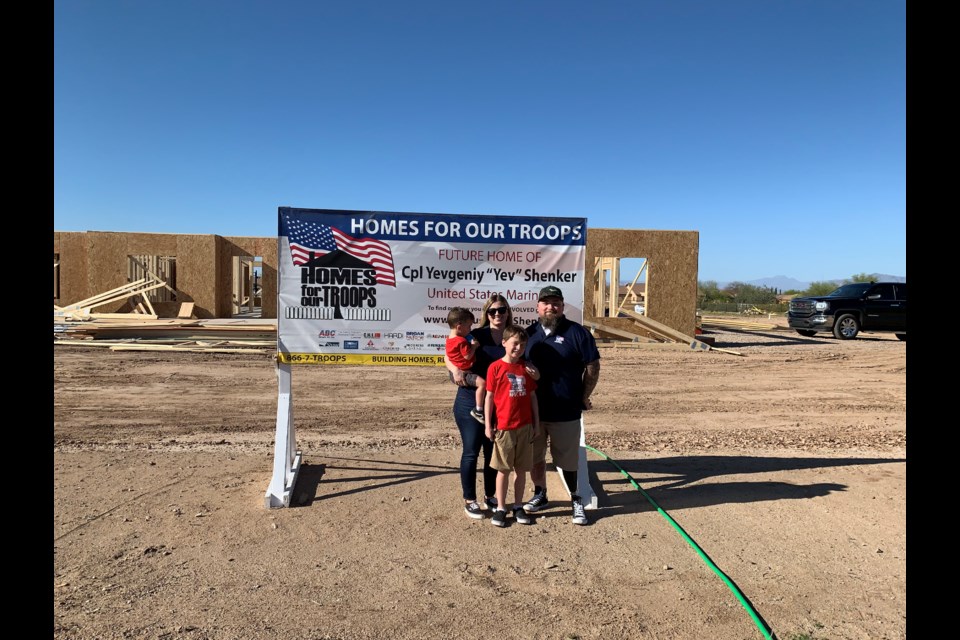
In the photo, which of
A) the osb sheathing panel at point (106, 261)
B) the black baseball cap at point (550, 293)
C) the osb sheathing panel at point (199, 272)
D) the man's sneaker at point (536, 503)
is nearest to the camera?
the black baseball cap at point (550, 293)

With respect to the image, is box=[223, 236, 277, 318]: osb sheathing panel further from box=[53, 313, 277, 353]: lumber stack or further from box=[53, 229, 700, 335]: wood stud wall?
box=[53, 313, 277, 353]: lumber stack

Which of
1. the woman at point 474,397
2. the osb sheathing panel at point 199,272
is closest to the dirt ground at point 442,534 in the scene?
the woman at point 474,397

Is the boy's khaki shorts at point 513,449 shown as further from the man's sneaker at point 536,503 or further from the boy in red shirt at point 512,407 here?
the man's sneaker at point 536,503

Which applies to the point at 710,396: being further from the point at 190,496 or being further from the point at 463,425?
the point at 190,496

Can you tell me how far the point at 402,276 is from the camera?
17.1 ft

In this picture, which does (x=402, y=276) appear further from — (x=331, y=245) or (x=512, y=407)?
(x=512, y=407)

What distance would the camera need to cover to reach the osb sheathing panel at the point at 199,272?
21656 mm

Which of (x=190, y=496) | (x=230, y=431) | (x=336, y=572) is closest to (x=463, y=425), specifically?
(x=336, y=572)

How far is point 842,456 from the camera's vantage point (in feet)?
21.0

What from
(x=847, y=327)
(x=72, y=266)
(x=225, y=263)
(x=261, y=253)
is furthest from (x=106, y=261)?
(x=847, y=327)

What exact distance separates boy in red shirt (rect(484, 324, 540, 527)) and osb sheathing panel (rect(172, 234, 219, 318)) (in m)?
20.5

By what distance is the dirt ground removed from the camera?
307cm

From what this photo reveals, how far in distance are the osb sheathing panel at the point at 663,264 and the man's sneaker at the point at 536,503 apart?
14051 millimetres
